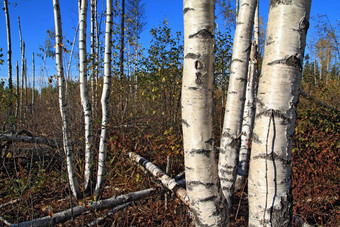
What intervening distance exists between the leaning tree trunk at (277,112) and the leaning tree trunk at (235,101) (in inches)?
43.8

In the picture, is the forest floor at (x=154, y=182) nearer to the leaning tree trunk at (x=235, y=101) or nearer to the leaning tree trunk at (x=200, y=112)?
the leaning tree trunk at (x=235, y=101)

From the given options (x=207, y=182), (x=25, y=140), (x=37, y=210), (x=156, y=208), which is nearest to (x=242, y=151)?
(x=156, y=208)

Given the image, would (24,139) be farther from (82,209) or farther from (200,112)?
(200,112)

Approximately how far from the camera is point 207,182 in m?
1.35

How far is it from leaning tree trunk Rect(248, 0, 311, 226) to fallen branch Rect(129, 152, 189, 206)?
0.96 meters

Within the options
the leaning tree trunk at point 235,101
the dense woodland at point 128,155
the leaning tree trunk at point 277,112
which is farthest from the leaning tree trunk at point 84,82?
the leaning tree trunk at point 277,112

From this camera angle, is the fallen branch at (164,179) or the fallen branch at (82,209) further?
the fallen branch at (164,179)

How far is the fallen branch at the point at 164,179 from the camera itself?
7.62ft

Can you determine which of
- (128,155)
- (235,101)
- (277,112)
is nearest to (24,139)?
(128,155)

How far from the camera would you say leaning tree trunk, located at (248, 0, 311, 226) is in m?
1.10

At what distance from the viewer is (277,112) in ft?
3.69

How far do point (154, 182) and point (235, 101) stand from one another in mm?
1864

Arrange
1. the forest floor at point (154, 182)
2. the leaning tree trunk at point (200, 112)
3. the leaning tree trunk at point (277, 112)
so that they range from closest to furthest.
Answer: the leaning tree trunk at point (277, 112), the leaning tree trunk at point (200, 112), the forest floor at point (154, 182)

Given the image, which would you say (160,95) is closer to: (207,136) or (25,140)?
(25,140)
